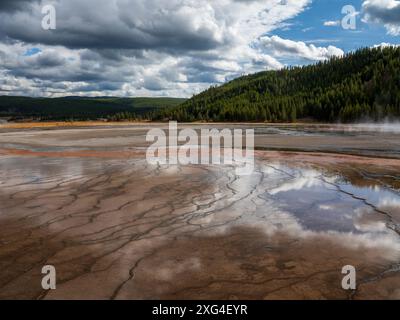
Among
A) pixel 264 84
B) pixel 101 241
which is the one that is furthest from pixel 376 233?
pixel 264 84

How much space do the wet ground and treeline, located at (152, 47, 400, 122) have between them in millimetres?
86405

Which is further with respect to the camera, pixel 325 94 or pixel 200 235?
pixel 325 94

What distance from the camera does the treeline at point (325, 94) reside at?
9862 centimetres

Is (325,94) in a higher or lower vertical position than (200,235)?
higher

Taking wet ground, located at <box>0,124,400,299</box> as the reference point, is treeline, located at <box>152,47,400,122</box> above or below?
above

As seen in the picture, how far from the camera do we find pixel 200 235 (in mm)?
6082

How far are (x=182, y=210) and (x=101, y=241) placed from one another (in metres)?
2.16

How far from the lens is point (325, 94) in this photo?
119 metres

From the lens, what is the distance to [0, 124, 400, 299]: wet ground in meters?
4.31

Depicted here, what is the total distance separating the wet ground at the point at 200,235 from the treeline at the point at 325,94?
8640cm

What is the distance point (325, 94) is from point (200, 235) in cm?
12102

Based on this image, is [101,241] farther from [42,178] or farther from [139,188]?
[42,178]

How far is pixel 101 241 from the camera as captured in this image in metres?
5.80

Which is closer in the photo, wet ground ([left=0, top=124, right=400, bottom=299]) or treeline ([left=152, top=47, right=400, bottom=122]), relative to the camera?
wet ground ([left=0, top=124, right=400, bottom=299])
